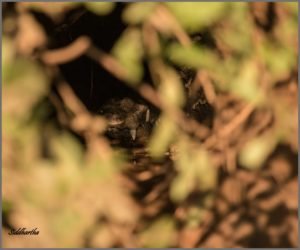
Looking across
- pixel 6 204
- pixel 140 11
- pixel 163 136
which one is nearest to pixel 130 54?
pixel 140 11

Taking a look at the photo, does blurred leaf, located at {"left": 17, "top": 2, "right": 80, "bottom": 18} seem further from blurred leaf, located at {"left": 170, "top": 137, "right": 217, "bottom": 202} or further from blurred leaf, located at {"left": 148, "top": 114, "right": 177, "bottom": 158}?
blurred leaf, located at {"left": 170, "top": 137, "right": 217, "bottom": 202}

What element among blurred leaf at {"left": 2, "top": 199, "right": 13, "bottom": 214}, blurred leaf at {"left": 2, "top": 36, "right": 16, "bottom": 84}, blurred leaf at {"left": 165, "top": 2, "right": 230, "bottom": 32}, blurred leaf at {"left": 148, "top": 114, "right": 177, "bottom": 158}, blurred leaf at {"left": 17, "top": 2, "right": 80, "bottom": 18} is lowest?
blurred leaf at {"left": 2, "top": 199, "right": 13, "bottom": 214}

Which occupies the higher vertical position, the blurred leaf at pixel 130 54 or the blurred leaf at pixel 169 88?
the blurred leaf at pixel 130 54

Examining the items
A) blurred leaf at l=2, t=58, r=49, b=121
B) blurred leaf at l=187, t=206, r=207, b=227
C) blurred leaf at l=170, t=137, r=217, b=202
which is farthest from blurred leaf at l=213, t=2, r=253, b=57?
blurred leaf at l=187, t=206, r=207, b=227

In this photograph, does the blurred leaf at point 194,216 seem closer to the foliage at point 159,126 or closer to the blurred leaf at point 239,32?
the foliage at point 159,126

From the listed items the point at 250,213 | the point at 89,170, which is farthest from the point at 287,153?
the point at 89,170

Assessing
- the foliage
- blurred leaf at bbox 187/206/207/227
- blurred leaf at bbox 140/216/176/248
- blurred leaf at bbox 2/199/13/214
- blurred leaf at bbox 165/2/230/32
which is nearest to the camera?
blurred leaf at bbox 165/2/230/32

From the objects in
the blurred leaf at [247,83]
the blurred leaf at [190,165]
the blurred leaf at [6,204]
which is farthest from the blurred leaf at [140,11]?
the blurred leaf at [6,204]
